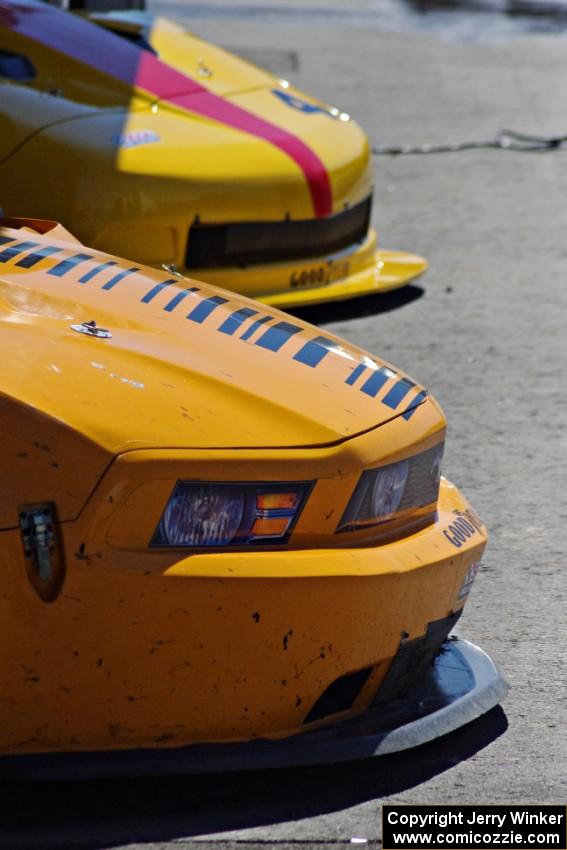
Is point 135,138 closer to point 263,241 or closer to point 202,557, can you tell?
point 263,241

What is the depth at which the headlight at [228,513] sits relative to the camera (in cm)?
296

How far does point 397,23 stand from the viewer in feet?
52.7

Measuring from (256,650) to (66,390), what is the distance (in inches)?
23.3

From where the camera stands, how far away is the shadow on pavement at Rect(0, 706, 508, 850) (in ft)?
9.94

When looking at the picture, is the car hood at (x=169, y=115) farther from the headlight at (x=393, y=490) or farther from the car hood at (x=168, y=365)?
the headlight at (x=393, y=490)

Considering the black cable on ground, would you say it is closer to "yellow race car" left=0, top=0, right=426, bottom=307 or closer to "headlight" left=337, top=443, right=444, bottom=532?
"yellow race car" left=0, top=0, right=426, bottom=307

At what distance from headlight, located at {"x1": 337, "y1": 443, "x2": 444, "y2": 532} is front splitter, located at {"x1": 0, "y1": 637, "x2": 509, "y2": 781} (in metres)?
0.39

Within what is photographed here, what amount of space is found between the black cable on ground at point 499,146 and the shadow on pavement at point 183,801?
7.23 metres

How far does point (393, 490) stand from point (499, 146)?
24.2 ft

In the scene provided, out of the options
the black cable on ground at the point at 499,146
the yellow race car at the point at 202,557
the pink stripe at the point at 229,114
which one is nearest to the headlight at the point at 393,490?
the yellow race car at the point at 202,557

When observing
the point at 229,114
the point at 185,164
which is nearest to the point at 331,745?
the point at 185,164

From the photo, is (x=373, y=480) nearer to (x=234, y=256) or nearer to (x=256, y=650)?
(x=256, y=650)

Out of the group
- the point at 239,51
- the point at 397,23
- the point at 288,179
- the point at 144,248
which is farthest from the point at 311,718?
the point at 397,23

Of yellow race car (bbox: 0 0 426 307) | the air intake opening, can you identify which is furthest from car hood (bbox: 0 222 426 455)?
yellow race car (bbox: 0 0 426 307)
